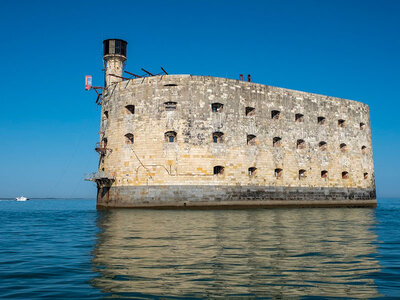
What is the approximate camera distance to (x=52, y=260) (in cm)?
734

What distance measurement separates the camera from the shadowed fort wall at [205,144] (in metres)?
24.8

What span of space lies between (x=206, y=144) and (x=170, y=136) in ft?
8.18

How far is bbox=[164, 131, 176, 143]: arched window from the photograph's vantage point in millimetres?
25297

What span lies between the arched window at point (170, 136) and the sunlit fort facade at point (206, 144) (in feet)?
0.23

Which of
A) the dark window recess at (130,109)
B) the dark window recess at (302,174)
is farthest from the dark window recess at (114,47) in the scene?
the dark window recess at (302,174)

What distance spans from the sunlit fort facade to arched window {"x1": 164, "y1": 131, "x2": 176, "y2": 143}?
0.23ft

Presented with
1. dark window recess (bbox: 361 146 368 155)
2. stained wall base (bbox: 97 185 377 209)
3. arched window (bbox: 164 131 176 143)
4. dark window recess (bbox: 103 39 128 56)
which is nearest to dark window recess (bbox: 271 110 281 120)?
stained wall base (bbox: 97 185 377 209)

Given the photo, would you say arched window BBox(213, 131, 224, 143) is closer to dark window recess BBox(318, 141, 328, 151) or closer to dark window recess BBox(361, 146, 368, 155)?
dark window recess BBox(318, 141, 328, 151)

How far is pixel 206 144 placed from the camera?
2530 centimetres

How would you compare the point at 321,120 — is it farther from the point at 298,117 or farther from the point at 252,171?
the point at 252,171

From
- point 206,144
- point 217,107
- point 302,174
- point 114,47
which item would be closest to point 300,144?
point 302,174

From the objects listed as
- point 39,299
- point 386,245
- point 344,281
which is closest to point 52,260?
point 39,299

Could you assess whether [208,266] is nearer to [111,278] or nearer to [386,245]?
[111,278]

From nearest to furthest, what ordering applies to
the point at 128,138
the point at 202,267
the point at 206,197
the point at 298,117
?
the point at 202,267, the point at 206,197, the point at 128,138, the point at 298,117
